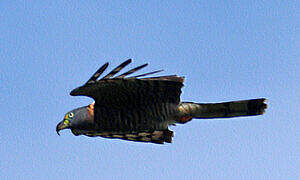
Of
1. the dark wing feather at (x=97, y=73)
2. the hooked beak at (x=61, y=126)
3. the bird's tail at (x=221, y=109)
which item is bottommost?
the hooked beak at (x=61, y=126)

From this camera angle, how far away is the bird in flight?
29.8 feet

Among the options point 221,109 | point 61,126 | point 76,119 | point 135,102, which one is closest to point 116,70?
point 135,102

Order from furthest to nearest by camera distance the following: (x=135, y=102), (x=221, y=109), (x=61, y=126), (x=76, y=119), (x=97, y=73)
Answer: (x=61, y=126) → (x=76, y=119) → (x=221, y=109) → (x=135, y=102) → (x=97, y=73)

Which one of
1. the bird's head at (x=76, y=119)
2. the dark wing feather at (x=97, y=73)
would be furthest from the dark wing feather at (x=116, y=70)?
the bird's head at (x=76, y=119)

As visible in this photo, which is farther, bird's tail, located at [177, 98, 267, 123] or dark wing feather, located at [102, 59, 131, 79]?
bird's tail, located at [177, 98, 267, 123]

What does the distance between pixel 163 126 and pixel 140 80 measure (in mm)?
1472

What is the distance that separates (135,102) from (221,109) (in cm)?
192

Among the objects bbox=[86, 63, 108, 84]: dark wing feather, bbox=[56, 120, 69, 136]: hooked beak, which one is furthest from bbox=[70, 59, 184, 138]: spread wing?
bbox=[56, 120, 69, 136]: hooked beak

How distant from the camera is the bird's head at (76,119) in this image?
9930 mm

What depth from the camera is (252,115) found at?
A: 995cm

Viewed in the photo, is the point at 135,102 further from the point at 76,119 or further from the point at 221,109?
the point at 221,109

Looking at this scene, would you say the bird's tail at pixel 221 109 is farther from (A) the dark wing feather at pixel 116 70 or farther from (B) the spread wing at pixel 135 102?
(A) the dark wing feather at pixel 116 70

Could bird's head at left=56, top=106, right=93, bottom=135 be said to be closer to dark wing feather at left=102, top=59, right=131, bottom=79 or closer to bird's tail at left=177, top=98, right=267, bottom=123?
dark wing feather at left=102, top=59, right=131, bottom=79

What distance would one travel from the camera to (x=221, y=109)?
32.8ft
